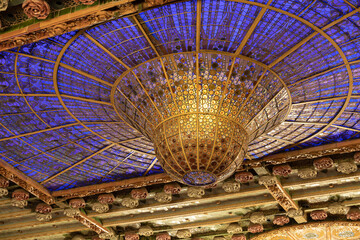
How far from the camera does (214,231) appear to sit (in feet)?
59.2

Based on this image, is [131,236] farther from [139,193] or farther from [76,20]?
[76,20]

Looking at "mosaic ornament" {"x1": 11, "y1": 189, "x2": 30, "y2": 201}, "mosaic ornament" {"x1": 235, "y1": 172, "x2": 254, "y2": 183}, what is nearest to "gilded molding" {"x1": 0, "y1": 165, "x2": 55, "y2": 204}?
"mosaic ornament" {"x1": 11, "y1": 189, "x2": 30, "y2": 201}

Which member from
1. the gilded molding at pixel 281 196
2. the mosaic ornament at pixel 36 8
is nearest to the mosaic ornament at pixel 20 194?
the gilded molding at pixel 281 196

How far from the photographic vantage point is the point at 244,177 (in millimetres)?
13727

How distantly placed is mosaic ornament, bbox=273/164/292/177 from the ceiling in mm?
679

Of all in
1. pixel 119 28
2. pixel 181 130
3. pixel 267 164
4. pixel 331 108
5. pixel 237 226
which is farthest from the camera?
pixel 237 226

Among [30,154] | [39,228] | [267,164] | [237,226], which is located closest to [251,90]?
[267,164]

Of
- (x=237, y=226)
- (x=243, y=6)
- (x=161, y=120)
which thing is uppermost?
(x=243, y=6)

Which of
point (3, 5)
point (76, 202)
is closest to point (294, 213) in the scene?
point (76, 202)

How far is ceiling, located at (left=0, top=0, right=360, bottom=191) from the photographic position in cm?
879

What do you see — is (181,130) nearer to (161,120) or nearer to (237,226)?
(161,120)

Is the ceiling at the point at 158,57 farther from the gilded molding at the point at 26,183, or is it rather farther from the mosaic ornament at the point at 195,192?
the mosaic ornament at the point at 195,192

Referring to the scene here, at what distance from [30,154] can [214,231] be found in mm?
8179

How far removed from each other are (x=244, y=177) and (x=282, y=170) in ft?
3.67
